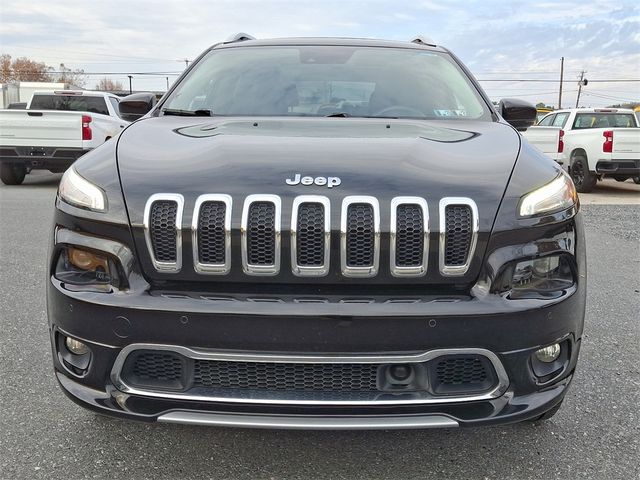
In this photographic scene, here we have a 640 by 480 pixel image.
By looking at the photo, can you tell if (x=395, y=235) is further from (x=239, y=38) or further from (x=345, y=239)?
(x=239, y=38)

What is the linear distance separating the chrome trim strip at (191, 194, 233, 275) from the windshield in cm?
126

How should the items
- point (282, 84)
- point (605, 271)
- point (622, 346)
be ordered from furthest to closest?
point (605, 271) < point (622, 346) < point (282, 84)

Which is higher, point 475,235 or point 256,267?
point 475,235

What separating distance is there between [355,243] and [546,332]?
2.38ft

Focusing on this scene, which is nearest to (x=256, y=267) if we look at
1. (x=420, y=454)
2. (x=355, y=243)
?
(x=355, y=243)

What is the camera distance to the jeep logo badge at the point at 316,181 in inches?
81.4

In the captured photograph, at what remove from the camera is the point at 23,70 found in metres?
74.3

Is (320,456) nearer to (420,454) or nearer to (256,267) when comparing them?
(420,454)

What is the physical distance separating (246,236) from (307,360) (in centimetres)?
46

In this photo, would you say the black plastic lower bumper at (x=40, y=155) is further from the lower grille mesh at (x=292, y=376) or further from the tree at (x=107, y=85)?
the tree at (x=107, y=85)

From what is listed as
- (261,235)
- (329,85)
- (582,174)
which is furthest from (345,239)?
(582,174)

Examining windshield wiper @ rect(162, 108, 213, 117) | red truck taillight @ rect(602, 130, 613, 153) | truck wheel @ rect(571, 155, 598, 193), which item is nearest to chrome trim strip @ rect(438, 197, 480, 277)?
windshield wiper @ rect(162, 108, 213, 117)

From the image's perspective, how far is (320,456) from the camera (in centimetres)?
246

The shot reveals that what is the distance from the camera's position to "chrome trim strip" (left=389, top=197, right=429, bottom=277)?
78.2 inches
